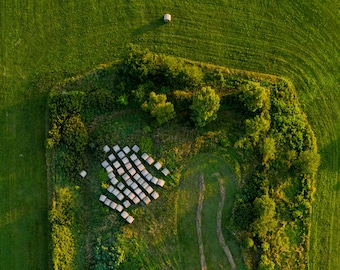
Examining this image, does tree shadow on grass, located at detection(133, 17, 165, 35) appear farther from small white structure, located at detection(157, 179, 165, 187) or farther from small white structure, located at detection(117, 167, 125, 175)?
small white structure, located at detection(157, 179, 165, 187)

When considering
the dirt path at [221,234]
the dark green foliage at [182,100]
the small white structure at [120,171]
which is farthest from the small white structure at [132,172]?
the dirt path at [221,234]

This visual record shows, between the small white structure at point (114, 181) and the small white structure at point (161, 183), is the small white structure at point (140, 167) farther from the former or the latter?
the small white structure at point (114, 181)

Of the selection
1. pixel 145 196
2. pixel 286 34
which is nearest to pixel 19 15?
pixel 145 196

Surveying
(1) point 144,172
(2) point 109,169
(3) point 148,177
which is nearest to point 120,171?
(2) point 109,169

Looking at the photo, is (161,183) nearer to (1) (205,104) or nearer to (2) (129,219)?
(2) (129,219)

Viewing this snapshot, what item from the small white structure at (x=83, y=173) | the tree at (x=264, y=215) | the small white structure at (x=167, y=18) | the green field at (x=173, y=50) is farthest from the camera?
the small white structure at (x=167, y=18)

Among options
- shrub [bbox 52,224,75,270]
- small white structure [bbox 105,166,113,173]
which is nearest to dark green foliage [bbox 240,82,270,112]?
small white structure [bbox 105,166,113,173]

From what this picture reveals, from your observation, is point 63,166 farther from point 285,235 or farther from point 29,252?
point 285,235
